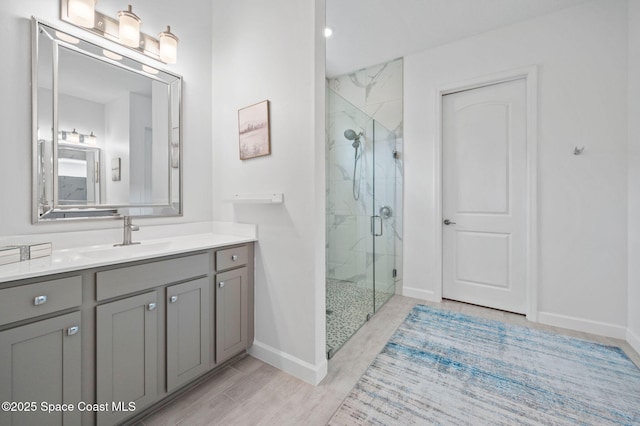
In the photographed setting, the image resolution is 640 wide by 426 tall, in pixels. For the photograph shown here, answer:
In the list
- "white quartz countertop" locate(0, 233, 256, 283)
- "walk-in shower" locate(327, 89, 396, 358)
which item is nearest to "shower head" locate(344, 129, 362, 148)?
"walk-in shower" locate(327, 89, 396, 358)

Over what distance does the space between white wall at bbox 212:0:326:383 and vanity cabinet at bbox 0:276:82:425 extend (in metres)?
0.97

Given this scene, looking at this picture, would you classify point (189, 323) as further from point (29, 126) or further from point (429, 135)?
point (429, 135)

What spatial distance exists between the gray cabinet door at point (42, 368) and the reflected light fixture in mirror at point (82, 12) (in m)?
1.51

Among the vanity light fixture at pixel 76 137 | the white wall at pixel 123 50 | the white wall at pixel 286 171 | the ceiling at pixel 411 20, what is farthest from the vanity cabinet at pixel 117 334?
the ceiling at pixel 411 20

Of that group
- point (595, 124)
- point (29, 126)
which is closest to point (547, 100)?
point (595, 124)

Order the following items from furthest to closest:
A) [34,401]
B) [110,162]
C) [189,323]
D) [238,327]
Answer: [238,327], [110,162], [189,323], [34,401]

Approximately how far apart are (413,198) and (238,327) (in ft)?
7.30

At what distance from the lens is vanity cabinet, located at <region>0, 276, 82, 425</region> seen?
36.3 inches

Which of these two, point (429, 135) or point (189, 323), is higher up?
point (429, 135)

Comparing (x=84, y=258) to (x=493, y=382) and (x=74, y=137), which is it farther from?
(x=493, y=382)

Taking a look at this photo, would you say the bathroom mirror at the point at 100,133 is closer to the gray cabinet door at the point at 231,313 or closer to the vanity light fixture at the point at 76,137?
the vanity light fixture at the point at 76,137

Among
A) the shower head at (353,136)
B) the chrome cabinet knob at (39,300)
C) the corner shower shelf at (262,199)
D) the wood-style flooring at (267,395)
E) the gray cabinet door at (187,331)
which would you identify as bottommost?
the wood-style flooring at (267,395)

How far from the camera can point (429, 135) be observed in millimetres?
2875

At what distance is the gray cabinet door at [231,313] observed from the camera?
1.63 metres
